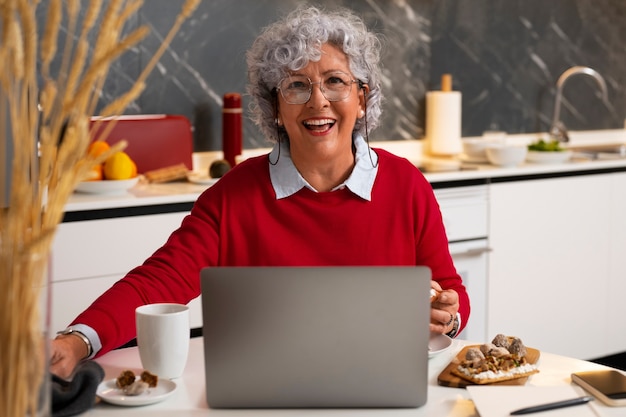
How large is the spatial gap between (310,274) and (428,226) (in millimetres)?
834

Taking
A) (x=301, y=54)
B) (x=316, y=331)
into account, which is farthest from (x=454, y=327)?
(x=301, y=54)

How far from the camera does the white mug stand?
1506 mm

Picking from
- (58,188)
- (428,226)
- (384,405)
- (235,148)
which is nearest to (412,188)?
(428,226)

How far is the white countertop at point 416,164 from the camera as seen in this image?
9.36 ft

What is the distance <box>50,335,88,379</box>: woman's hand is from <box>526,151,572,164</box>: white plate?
2690 millimetres

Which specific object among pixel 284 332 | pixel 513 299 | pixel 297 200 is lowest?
pixel 513 299

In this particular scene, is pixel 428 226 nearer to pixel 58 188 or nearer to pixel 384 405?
pixel 384 405

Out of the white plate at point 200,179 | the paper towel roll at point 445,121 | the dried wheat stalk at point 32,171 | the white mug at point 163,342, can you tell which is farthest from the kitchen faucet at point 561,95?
the dried wheat stalk at point 32,171

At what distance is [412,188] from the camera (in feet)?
6.81

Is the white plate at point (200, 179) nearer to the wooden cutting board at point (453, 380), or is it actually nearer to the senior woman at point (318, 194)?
the senior woman at point (318, 194)

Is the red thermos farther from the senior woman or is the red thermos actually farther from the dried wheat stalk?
the dried wheat stalk

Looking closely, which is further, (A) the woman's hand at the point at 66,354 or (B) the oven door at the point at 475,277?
(B) the oven door at the point at 475,277

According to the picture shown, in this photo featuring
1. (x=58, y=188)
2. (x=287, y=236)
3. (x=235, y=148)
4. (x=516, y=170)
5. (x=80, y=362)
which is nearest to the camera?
(x=58, y=188)

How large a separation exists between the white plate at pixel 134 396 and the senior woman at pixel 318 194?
0.54m
